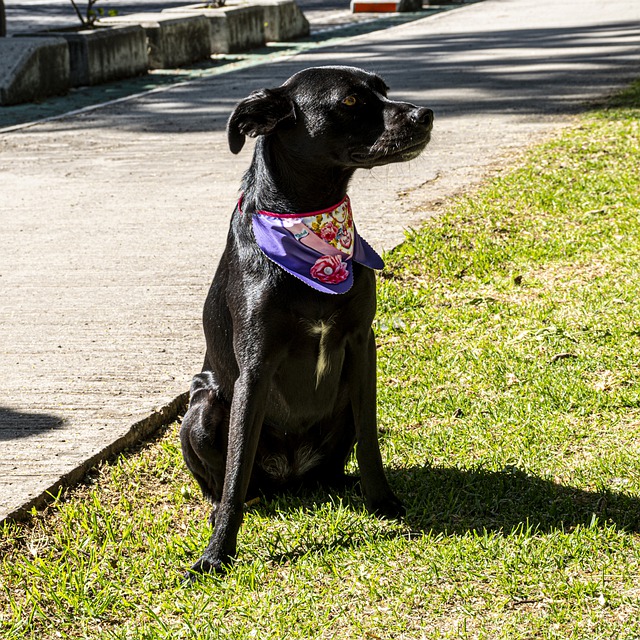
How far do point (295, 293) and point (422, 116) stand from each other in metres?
0.70

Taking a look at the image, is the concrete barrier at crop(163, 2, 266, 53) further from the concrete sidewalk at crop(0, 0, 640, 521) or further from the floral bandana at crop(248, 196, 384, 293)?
the floral bandana at crop(248, 196, 384, 293)

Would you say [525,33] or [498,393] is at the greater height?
[525,33]

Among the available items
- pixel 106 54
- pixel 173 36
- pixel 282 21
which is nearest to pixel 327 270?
pixel 106 54

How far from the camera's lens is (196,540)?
363 centimetres

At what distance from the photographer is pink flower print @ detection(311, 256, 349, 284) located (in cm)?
338

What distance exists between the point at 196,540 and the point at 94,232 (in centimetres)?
450

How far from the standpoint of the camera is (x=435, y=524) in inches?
144

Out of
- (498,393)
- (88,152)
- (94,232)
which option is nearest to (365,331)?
(498,393)

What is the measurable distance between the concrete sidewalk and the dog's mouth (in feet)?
5.69

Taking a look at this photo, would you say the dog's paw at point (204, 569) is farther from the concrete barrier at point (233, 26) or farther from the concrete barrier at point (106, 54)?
the concrete barrier at point (233, 26)

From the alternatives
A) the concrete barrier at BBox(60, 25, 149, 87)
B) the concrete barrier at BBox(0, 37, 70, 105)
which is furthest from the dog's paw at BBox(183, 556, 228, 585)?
the concrete barrier at BBox(60, 25, 149, 87)

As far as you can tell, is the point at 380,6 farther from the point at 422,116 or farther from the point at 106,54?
the point at 422,116

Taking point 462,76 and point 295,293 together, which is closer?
point 295,293

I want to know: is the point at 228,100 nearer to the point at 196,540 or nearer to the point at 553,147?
the point at 553,147
